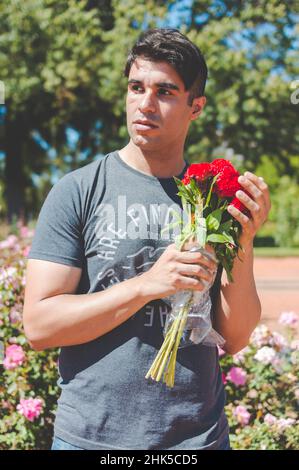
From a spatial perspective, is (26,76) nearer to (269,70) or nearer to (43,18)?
(43,18)

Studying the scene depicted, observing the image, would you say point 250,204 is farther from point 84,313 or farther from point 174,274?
point 84,313

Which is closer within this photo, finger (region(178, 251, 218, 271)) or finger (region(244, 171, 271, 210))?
finger (region(178, 251, 218, 271))

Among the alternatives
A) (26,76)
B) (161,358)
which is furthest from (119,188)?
(26,76)

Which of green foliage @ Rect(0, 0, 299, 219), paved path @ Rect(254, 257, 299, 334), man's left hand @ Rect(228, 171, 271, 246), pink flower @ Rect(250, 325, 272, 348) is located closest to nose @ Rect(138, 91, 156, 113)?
man's left hand @ Rect(228, 171, 271, 246)

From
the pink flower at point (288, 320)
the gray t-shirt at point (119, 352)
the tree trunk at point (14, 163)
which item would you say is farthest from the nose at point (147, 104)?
the tree trunk at point (14, 163)

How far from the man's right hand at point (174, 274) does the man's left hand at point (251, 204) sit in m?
0.18

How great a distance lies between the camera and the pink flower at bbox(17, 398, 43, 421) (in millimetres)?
3217

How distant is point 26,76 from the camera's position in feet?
56.9

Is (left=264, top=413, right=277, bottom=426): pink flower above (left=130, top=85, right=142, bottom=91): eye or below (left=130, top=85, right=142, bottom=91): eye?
below

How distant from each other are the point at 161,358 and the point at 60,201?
54 cm

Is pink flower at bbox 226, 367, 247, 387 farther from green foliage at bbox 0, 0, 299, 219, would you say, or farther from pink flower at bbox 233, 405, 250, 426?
green foliage at bbox 0, 0, 299, 219

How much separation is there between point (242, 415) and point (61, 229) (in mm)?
2129

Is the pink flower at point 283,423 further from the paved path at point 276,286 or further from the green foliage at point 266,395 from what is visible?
the paved path at point 276,286

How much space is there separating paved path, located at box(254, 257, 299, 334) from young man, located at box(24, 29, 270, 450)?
4.96 m
